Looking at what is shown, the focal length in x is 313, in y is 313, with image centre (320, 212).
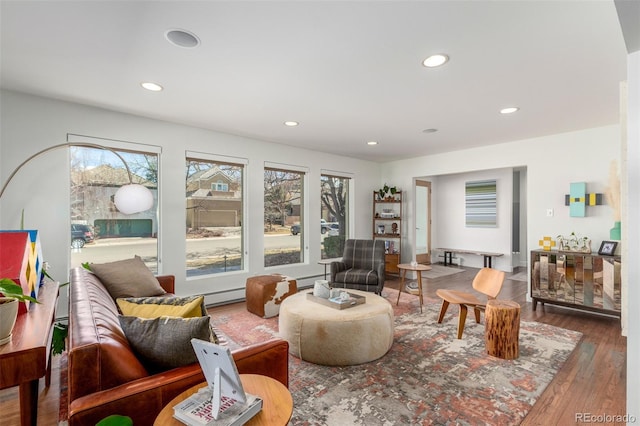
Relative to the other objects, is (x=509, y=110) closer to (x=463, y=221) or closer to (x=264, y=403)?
(x=264, y=403)

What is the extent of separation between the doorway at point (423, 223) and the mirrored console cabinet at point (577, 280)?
10.8ft

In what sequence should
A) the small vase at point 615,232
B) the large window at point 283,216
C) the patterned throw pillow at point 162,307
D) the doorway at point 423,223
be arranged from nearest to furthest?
the patterned throw pillow at point 162,307
the small vase at point 615,232
the large window at point 283,216
the doorway at point 423,223

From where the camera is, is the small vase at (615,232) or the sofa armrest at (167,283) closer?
the sofa armrest at (167,283)

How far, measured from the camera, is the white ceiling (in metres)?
1.80

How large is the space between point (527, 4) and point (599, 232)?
3.69 meters

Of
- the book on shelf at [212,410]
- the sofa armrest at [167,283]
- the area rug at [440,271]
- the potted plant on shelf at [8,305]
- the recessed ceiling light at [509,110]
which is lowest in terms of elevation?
the area rug at [440,271]

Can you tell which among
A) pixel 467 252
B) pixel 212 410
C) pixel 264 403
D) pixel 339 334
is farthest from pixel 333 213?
pixel 212 410

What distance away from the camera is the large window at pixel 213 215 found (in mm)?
4332

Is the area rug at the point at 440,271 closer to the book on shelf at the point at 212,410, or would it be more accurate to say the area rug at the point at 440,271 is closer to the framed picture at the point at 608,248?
the framed picture at the point at 608,248

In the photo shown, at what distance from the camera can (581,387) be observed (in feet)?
7.59

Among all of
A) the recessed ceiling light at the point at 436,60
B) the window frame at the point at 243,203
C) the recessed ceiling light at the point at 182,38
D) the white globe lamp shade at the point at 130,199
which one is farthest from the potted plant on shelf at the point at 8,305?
the window frame at the point at 243,203

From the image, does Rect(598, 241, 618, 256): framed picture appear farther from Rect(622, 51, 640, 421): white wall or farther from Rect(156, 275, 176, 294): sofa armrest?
Rect(156, 275, 176, 294): sofa armrest

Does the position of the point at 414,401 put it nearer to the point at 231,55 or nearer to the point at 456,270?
the point at 231,55

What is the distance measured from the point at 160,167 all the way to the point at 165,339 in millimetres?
3130
